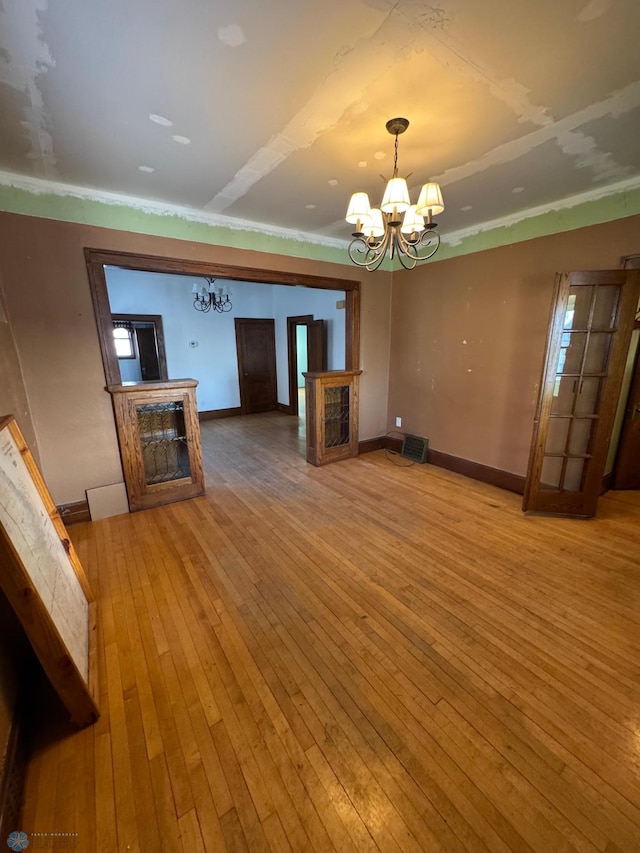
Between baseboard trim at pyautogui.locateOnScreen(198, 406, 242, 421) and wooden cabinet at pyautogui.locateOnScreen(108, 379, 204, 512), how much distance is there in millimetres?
3570

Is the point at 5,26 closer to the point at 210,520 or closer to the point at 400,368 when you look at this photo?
the point at 210,520

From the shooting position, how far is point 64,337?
2695 millimetres

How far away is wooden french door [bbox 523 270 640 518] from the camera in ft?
8.37

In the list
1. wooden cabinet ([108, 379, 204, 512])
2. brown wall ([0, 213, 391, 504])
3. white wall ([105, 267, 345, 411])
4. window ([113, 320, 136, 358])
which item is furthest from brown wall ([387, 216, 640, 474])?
window ([113, 320, 136, 358])

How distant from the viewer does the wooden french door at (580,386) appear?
255 cm

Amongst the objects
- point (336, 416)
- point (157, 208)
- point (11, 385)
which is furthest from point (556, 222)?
point (11, 385)

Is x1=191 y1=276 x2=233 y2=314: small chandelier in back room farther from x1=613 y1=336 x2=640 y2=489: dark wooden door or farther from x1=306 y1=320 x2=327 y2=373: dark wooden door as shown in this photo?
x1=613 y1=336 x2=640 y2=489: dark wooden door

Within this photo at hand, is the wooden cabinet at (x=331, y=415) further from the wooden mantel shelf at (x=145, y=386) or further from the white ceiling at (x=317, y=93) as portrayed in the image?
the white ceiling at (x=317, y=93)

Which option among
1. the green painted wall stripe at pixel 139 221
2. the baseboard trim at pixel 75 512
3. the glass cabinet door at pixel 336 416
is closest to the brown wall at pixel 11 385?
the baseboard trim at pixel 75 512

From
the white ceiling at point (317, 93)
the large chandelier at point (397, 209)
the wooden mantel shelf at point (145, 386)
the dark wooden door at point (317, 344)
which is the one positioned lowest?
the wooden mantel shelf at point (145, 386)

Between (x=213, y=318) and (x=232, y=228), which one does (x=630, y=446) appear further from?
(x=213, y=318)

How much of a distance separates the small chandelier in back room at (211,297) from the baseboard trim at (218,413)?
6.61 feet

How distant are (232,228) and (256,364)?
4.13 m

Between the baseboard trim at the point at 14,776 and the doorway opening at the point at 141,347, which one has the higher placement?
the doorway opening at the point at 141,347
